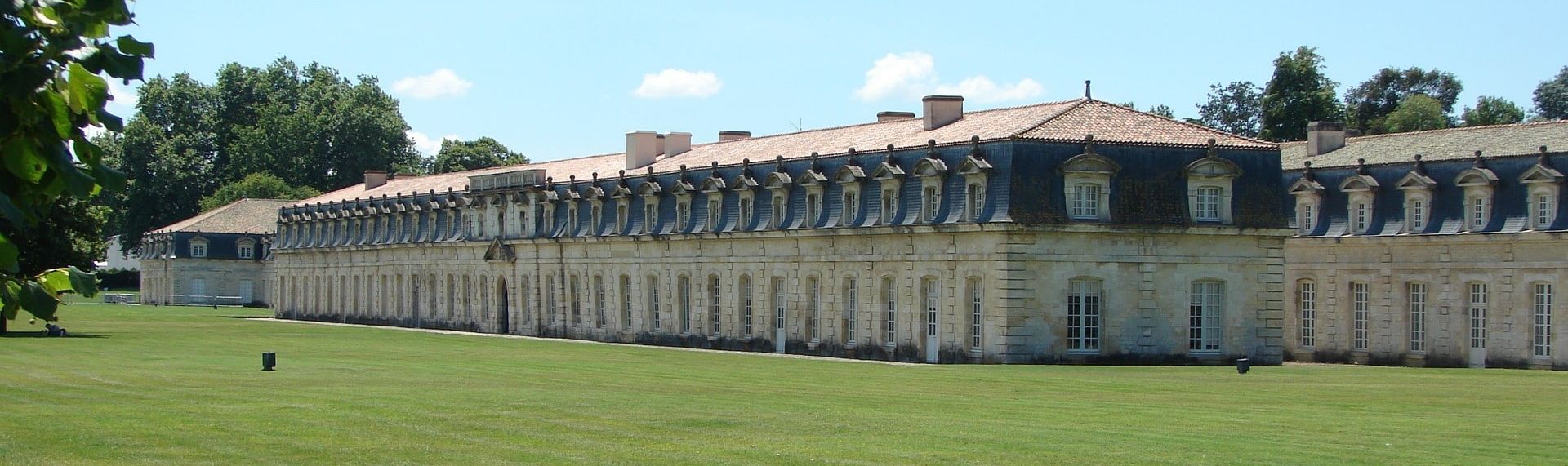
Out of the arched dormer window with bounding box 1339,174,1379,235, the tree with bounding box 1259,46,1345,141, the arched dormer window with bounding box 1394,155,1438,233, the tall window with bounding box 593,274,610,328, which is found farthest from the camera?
the tree with bounding box 1259,46,1345,141

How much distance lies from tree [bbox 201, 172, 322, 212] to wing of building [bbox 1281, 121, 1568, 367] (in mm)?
90532

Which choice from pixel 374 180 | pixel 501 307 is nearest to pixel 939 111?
pixel 501 307

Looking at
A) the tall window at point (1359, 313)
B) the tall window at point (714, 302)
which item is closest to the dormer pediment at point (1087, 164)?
the tall window at point (1359, 313)

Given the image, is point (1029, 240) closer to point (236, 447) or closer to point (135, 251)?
point (236, 447)

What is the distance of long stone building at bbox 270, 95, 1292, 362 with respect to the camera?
48438 mm

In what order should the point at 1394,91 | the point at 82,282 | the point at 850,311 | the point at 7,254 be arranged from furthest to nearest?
the point at 1394,91, the point at 850,311, the point at 82,282, the point at 7,254

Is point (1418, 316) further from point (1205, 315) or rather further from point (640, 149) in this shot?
point (640, 149)

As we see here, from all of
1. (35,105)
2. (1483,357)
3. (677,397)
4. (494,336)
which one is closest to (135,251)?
(494,336)

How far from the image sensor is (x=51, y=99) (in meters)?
6.69

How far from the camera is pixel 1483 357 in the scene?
5297cm

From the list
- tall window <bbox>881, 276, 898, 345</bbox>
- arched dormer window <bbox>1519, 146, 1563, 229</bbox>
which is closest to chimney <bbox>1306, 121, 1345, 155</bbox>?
arched dormer window <bbox>1519, 146, 1563, 229</bbox>

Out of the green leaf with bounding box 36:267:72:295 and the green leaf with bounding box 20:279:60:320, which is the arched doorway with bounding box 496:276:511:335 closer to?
the green leaf with bounding box 36:267:72:295

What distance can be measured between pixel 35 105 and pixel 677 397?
76.7ft

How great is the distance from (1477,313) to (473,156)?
326 ft
